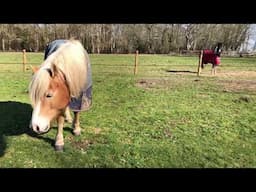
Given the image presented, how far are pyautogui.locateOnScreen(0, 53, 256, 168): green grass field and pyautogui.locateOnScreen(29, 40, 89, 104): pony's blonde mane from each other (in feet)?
2.48

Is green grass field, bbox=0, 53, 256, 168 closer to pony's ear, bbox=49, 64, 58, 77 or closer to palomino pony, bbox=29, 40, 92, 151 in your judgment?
palomino pony, bbox=29, 40, 92, 151

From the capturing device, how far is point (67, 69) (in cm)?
276

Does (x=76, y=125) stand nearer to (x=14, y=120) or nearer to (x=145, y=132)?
(x=145, y=132)

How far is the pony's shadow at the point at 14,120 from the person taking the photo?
341 cm

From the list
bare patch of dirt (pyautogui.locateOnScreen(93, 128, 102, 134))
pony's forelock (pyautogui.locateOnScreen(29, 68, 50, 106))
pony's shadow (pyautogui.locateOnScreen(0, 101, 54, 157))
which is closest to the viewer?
pony's forelock (pyautogui.locateOnScreen(29, 68, 50, 106))

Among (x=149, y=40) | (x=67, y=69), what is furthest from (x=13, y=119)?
(x=149, y=40)

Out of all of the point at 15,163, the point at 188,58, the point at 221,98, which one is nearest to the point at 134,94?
the point at 221,98

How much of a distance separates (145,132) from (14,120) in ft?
6.44

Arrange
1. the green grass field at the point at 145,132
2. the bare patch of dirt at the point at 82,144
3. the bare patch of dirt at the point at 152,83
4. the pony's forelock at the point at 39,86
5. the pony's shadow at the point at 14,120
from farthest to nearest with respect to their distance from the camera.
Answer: the bare patch of dirt at the point at 152,83
the pony's shadow at the point at 14,120
the bare patch of dirt at the point at 82,144
the green grass field at the point at 145,132
the pony's forelock at the point at 39,86

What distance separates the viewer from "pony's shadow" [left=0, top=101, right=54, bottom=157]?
3408 mm

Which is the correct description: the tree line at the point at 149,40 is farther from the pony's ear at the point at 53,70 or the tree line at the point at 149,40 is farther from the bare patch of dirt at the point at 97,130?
the pony's ear at the point at 53,70

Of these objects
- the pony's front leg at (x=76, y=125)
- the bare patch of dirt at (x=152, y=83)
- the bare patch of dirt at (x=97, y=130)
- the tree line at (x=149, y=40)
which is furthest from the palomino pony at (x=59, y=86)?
the tree line at (x=149, y=40)

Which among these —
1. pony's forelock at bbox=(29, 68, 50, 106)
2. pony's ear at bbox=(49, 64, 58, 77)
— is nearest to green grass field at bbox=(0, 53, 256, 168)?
pony's forelock at bbox=(29, 68, 50, 106)

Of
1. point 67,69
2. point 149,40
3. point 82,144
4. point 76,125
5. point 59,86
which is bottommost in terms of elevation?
point 82,144
